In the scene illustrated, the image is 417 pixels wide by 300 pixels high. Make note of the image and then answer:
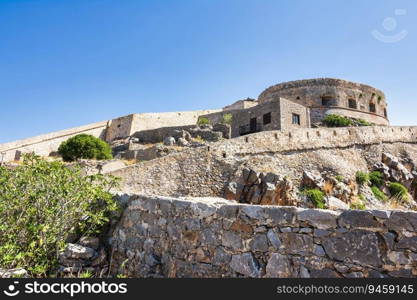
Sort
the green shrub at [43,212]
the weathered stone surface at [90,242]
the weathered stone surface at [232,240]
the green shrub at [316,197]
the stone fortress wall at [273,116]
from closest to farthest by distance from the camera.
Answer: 1. the weathered stone surface at [232,240]
2. the green shrub at [43,212]
3. the weathered stone surface at [90,242]
4. the green shrub at [316,197]
5. the stone fortress wall at [273,116]

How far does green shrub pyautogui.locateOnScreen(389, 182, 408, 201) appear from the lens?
18.5m

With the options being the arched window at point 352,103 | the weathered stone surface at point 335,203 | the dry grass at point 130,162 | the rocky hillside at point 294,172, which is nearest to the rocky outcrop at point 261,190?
the rocky hillside at point 294,172

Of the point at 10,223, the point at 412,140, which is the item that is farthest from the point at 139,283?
the point at 412,140

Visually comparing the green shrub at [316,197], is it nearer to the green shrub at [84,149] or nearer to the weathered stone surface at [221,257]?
the weathered stone surface at [221,257]

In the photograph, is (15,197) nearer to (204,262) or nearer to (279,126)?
(204,262)

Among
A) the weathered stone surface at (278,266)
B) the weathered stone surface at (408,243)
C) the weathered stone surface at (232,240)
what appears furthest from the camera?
the weathered stone surface at (232,240)

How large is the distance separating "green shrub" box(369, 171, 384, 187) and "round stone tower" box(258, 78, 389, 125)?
11.8 m

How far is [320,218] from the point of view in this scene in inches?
137

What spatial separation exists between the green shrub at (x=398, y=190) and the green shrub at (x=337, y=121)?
9948 millimetres

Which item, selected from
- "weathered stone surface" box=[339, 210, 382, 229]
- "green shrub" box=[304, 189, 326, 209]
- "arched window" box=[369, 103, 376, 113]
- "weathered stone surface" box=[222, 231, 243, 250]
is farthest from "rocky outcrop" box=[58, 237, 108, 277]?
"arched window" box=[369, 103, 376, 113]

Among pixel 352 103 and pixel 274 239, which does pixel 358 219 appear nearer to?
pixel 274 239

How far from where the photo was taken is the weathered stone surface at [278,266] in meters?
3.57

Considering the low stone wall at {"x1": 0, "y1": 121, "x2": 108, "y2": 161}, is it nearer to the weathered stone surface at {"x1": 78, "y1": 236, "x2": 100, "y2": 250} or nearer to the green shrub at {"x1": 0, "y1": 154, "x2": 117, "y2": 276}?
the green shrub at {"x1": 0, "y1": 154, "x2": 117, "y2": 276}

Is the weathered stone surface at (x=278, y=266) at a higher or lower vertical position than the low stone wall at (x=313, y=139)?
lower
